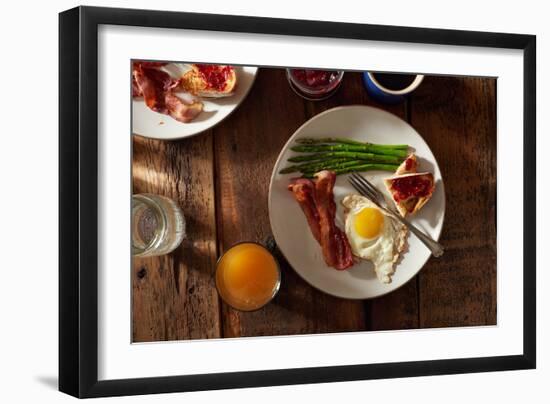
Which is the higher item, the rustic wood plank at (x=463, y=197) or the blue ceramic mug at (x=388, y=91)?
the blue ceramic mug at (x=388, y=91)

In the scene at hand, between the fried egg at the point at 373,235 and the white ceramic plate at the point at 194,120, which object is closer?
the white ceramic plate at the point at 194,120

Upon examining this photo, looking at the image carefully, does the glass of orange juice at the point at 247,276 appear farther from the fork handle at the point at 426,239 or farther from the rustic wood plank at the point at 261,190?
the fork handle at the point at 426,239

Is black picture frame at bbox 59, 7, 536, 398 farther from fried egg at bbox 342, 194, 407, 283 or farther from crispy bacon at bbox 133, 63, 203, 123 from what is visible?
fried egg at bbox 342, 194, 407, 283

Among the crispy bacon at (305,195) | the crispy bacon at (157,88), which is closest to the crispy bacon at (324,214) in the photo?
the crispy bacon at (305,195)

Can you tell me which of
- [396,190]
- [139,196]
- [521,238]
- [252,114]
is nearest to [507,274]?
[521,238]

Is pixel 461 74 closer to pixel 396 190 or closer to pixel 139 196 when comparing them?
pixel 396 190

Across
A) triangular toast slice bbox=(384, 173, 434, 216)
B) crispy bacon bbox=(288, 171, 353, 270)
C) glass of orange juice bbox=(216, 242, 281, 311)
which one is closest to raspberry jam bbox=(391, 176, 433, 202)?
triangular toast slice bbox=(384, 173, 434, 216)
